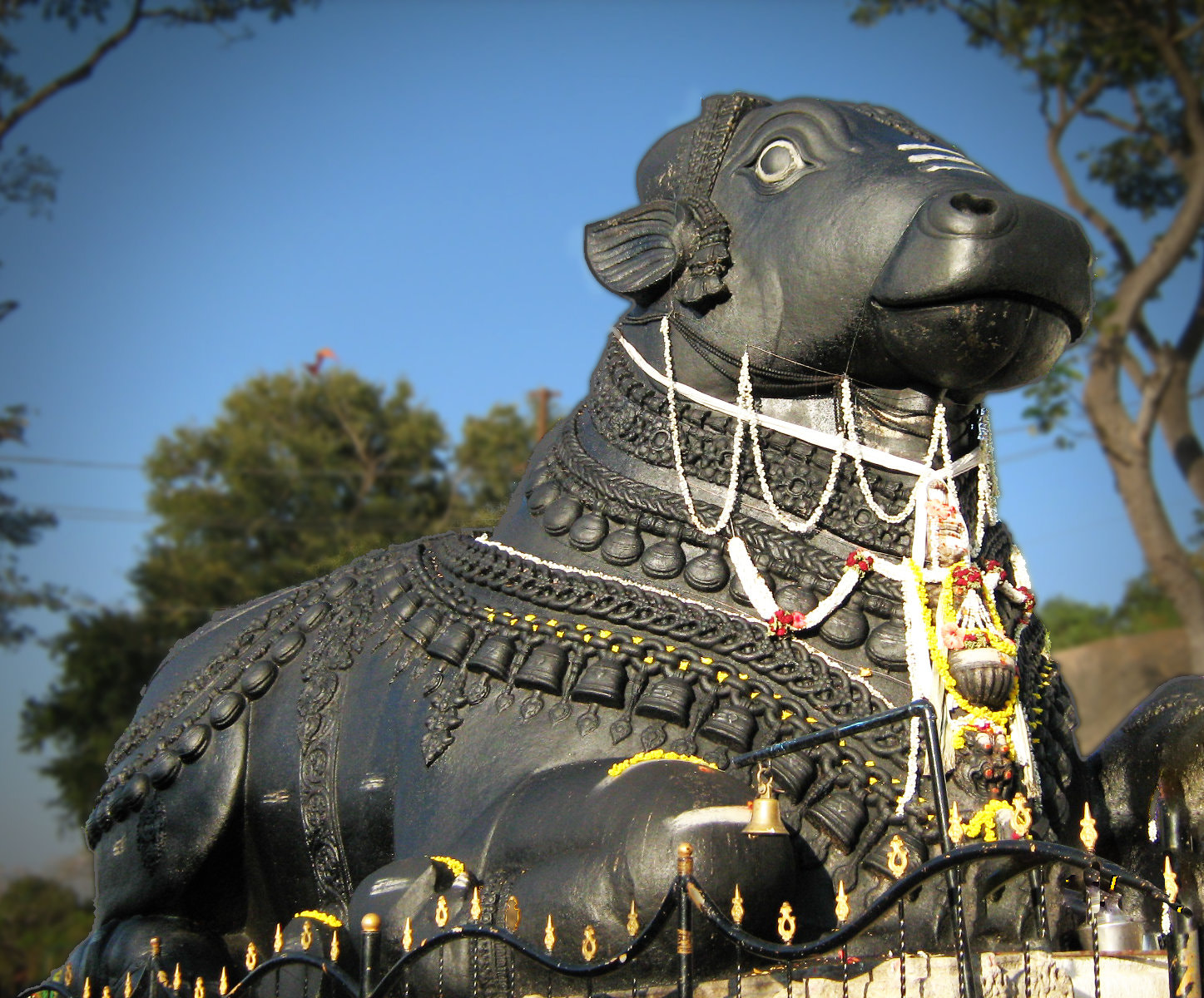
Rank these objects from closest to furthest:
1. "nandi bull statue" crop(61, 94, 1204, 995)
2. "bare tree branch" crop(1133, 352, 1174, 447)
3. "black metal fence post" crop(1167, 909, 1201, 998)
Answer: "black metal fence post" crop(1167, 909, 1201, 998) < "nandi bull statue" crop(61, 94, 1204, 995) < "bare tree branch" crop(1133, 352, 1174, 447)

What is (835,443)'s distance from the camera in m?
4.37

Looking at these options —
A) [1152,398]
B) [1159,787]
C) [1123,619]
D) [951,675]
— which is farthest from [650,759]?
[1123,619]

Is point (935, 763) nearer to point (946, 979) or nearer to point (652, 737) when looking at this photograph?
point (946, 979)

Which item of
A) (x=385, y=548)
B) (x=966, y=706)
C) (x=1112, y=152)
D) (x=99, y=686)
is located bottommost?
(x=966, y=706)

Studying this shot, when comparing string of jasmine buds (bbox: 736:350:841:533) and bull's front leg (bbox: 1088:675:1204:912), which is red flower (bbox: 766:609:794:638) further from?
bull's front leg (bbox: 1088:675:1204:912)

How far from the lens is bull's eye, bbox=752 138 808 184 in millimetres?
4504

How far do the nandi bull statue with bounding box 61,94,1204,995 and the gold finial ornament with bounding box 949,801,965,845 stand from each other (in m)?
0.11

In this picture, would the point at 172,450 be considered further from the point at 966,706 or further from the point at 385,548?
the point at 966,706

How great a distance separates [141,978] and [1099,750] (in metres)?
3.06

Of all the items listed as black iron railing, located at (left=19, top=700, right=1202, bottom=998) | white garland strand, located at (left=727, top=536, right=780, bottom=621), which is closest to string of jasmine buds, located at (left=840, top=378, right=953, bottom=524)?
white garland strand, located at (left=727, top=536, right=780, bottom=621)

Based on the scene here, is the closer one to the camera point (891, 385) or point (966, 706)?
point (966, 706)

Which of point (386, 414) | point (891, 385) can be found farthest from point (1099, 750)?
point (386, 414)

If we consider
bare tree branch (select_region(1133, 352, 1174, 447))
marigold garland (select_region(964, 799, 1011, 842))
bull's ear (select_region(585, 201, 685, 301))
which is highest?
bare tree branch (select_region(1133, 352, 1174, 447))

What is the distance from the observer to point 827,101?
4.66 metres
